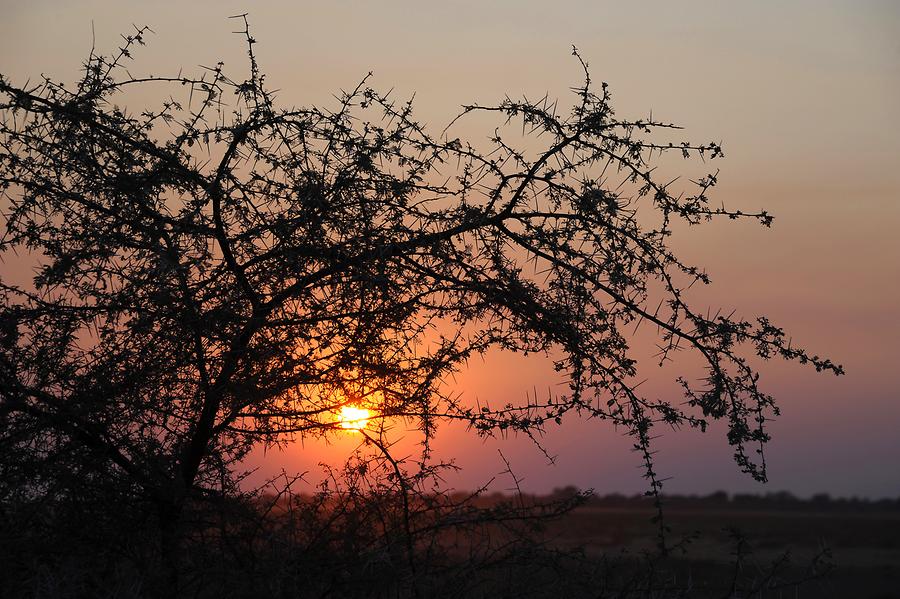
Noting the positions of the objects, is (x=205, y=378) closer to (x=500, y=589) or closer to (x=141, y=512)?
(x=141, y=512)

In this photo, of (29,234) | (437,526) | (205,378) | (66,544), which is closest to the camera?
(437,526)

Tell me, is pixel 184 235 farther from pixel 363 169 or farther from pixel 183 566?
pixel 183 566

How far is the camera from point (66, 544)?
4.73m

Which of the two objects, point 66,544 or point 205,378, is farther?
point 205,378

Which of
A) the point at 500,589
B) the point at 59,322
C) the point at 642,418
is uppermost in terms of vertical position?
the point at 59,322

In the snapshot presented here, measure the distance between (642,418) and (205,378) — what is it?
97.9 inches

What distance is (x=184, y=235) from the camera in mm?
4836

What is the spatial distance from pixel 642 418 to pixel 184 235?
8.89 ft

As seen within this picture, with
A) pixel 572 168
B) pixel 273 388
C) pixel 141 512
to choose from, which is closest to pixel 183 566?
pixel 141 512

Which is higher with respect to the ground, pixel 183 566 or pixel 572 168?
pixel 572 168

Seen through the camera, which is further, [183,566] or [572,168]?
[572,168]

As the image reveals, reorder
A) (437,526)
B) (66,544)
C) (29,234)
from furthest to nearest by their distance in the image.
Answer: (29,234) < (66,544) < (437,526)

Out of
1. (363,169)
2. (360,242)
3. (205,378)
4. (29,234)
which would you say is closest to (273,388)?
(205,378)

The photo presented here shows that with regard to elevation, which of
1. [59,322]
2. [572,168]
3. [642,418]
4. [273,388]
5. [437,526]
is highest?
[572,168]
